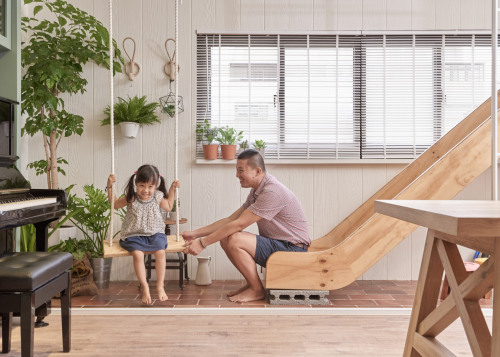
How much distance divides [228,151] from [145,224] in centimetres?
107

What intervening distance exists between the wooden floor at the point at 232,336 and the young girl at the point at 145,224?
14.0 inches

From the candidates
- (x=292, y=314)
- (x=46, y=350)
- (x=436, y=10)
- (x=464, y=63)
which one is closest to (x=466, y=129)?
(x=464, y=63)

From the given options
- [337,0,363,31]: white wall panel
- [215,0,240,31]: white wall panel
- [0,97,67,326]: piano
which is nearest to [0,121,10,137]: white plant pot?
[0,97,67,326]: piano

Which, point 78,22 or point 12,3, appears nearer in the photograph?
point 12,3

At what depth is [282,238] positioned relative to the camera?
11.9ft

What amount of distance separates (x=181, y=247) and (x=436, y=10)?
2.90 metres

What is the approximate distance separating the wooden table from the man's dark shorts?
5.29 ft

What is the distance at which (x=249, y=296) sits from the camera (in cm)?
353

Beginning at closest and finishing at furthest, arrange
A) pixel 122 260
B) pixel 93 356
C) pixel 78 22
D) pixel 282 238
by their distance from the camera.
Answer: pixel 93 356 → pixel 282 238 → pixel 78 22 → pixel 122 260

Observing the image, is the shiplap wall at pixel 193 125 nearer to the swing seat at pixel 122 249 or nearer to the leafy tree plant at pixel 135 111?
the leafy tree plant at pixel 135 111

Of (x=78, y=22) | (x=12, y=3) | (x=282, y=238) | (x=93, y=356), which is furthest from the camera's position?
(x=78, y=22)

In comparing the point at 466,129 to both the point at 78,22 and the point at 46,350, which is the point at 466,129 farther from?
the point at 46,350

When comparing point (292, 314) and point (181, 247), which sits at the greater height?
point (181, 247)

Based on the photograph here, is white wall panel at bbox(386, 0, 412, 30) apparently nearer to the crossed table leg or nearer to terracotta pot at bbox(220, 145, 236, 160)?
terracotta pot at bbox(220, 145, 236, 160)
